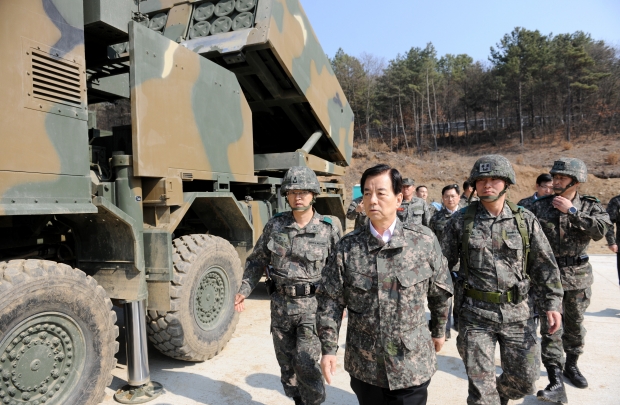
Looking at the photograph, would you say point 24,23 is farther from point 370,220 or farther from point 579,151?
point 579,151

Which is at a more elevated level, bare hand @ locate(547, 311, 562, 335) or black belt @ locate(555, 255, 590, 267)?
black belt @ locate(555, 255, 590, 267)

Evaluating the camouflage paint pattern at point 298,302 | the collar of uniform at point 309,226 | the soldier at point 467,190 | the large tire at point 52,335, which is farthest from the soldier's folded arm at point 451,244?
the large tire at point 52,335

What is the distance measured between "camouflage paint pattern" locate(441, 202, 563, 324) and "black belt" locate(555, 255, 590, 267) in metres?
1.00

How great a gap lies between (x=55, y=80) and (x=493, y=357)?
3.09 metres

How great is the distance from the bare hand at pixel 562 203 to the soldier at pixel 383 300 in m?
1.79

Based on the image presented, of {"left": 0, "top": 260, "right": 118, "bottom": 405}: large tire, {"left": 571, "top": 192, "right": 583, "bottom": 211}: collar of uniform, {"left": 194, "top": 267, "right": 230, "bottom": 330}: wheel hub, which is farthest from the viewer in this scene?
{"left": 194, "top": 267, "right": 230, "bottom": 330}: wheel hub

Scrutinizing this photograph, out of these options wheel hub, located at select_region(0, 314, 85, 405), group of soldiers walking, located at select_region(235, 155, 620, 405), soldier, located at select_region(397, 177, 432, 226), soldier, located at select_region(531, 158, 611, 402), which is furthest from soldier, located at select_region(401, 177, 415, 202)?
wheel hub, located at select_region(0, 314, 85, 405)

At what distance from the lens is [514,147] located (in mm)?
32719

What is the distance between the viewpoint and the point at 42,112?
2576 mm

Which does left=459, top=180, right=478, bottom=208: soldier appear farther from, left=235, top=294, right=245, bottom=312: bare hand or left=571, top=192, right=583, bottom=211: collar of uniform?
left=235, top=294, right=245, bottom=312: bare hand

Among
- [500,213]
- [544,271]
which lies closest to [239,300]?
[500,213]

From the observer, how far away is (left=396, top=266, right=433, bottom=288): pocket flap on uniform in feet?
6.32

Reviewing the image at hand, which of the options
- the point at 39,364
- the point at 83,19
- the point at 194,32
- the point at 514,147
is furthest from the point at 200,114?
the point at 514,147

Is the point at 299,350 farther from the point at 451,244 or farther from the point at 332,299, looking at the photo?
the point at 451,244
